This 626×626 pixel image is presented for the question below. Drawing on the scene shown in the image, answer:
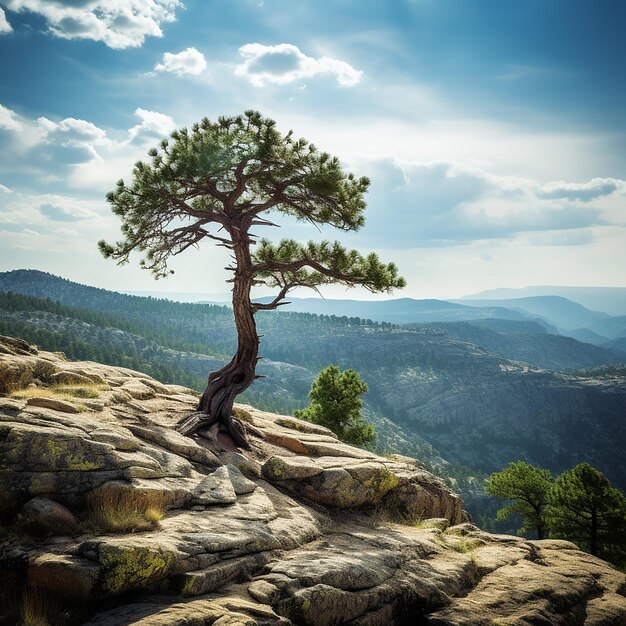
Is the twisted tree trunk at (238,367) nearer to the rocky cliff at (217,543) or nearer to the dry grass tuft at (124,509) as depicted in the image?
the rocky cliff at (217,543)

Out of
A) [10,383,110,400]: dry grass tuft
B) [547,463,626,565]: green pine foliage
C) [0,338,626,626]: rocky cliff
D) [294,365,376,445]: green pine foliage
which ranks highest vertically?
[10,383,110,400]: dry grass tuft

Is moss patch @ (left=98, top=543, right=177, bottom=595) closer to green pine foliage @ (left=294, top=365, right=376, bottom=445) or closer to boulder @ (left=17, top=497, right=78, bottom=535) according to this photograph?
boulder @ (left=17, top=497, right=78, bottom=535)

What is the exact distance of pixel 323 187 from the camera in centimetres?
1744

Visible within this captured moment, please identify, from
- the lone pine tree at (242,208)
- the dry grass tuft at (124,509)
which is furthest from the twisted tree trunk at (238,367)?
the dry grass tuft at (124,509)

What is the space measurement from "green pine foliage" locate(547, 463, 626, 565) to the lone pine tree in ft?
113

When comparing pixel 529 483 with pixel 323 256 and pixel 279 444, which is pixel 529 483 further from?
pixel 323 256

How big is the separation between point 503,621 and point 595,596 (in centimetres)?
454

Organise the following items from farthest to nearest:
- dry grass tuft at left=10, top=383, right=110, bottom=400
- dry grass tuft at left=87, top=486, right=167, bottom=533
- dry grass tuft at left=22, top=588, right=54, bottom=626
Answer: dry grass tuft at left=10, top=383, right=110, bottom=400 < dry grass tuft at left=87, top=486, right=167, bottom=533 < dry grass tuft at left=22, top=588, right=54, bottom=626

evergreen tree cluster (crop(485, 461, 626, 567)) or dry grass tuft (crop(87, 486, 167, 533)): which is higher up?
dry grass tuft (crop(87, 486, 167, 533))

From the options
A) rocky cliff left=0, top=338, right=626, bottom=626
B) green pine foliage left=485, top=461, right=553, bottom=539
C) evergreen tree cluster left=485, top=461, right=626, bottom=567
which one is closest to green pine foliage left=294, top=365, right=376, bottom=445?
green pine foliage left=485, top=461, right=553, bottom=539

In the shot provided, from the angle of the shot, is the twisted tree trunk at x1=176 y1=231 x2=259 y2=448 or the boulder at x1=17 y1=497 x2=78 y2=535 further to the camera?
the twisted tree trunk at x1=176 y1=231 x2=259 y2=448

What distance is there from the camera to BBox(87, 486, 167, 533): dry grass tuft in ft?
29.0

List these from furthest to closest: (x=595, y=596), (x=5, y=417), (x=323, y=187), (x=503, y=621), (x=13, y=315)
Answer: (x=13, y=315), (x=323, y=187), (x=595, y=596), (x=5, y=417), (x=503, y=621)

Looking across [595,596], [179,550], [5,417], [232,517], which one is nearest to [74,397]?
[5,417]
